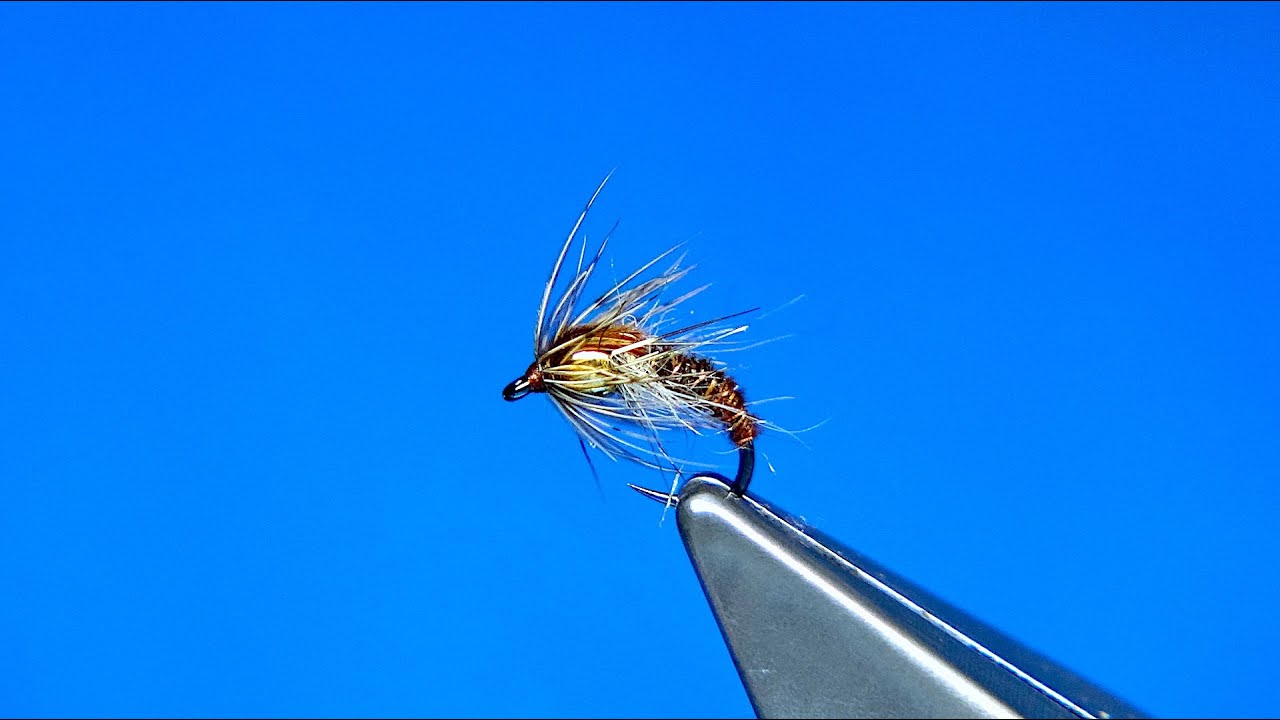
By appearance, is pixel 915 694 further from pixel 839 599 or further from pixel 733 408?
pixel 733 408

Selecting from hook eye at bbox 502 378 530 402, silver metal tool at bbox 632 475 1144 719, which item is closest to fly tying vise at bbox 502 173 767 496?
hook eye at bbox 502 378 530 402

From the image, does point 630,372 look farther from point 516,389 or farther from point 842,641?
point 842,641

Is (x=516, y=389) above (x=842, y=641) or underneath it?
above

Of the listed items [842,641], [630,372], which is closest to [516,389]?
[630,372]

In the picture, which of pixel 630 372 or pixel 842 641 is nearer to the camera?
pixel 842 641

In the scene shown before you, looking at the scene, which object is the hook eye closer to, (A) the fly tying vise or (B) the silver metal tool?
(A) the fly tying vise

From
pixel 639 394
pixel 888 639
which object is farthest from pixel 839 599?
pixel 639 394

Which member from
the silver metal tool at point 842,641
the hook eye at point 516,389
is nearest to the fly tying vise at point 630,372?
the hook eye at point 516,389
